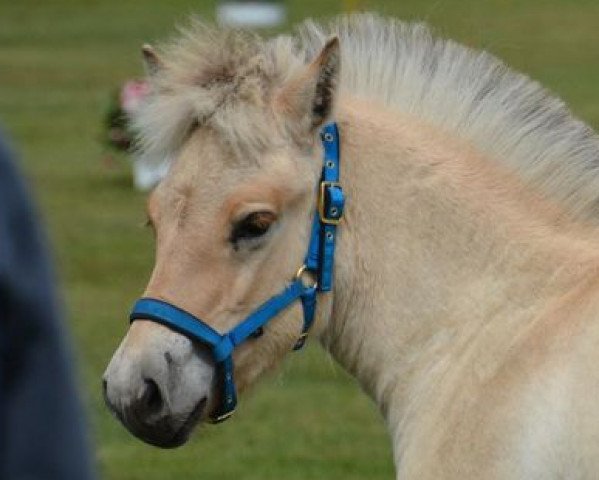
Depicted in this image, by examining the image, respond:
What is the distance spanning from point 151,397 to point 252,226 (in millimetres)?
580

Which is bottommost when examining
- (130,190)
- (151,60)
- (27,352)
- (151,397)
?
(130,190)

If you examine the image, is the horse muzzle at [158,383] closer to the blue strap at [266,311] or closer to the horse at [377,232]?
the horse at [377,232]

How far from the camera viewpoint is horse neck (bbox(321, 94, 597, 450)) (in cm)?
A: 480

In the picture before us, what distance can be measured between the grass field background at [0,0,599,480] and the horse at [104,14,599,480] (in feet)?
0.94

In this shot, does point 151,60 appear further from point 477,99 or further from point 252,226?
point 477,99

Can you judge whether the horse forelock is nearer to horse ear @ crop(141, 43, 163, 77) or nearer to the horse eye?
horse ear @ crop(141, 43, 163, 77)

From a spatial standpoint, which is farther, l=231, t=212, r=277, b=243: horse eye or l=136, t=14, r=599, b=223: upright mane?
l=136, t=14, r=599, b=223: upright mane

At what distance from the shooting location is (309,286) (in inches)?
193

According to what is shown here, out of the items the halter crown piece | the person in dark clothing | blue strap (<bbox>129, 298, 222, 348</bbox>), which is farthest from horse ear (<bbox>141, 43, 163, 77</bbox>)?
the person in dark clothing

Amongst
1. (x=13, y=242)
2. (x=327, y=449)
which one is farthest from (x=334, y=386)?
(x=13, y=242)

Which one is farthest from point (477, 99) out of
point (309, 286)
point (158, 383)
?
point (158, 383)

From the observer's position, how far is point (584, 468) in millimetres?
4191

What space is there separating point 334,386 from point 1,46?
23825 mm

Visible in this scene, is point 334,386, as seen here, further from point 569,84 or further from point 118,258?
point 569,84
